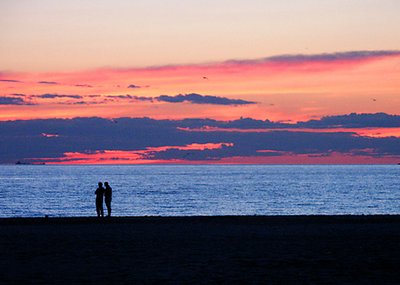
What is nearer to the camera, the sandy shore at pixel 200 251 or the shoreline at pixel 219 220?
the sandy shore at pixel 200 251

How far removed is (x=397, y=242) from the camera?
2200 cm

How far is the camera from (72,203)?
90.1 meters

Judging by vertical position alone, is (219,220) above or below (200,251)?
below

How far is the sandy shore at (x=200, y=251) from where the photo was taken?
49.4 feet

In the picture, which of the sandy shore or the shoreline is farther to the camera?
the shoreline

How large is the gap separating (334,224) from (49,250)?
1345 centimetres

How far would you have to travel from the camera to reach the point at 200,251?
19812 millimetres

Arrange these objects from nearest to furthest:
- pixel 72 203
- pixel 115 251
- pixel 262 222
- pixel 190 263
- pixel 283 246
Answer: pixel 190 263 → pixel 115 251 → pixel 283 246 → pixel 262 222 → pixel 72 203

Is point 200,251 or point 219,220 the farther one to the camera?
point 219,220

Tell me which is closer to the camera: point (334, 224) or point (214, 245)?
point (214, 245)

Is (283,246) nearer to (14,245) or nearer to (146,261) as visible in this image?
(146,261)

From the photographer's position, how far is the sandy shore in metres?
15.1

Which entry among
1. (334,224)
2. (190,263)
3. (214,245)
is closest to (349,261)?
(190,263)

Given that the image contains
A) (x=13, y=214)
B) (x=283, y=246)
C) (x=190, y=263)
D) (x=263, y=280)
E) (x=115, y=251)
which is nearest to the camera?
(x=263, y=280)
